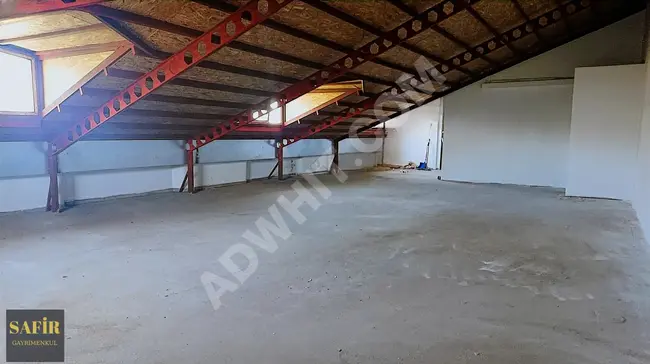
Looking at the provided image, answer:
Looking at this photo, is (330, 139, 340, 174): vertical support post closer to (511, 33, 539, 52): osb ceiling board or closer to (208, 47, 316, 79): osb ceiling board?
(511, 33, 539, 52): osb ceiling board

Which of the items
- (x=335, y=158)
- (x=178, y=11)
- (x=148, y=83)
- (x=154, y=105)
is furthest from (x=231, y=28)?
(x=335, y=158)

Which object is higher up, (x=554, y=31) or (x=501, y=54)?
(x=554, y=31)

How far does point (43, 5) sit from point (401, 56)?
15.9 ft

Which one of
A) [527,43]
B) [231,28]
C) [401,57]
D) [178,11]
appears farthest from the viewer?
[527,43]

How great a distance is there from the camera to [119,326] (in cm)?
226

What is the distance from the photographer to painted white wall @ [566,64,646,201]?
6.72 meters

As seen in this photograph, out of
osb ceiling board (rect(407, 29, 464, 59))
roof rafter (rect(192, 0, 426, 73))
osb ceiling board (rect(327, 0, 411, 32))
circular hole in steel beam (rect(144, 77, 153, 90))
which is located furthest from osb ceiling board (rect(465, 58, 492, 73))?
circular hole in steel beam (rect(144, 77, 153, 90))

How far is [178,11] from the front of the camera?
3.61 metres

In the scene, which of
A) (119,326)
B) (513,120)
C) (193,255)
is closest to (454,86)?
(513,120)

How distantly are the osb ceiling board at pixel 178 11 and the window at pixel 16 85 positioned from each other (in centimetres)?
217

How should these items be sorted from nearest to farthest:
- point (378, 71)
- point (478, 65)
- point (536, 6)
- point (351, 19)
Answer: point (351, 19), point (536, 6), point (378, 71), point (478, 65)

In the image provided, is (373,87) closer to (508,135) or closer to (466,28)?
(466,28)

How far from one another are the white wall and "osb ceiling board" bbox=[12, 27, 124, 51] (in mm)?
1452

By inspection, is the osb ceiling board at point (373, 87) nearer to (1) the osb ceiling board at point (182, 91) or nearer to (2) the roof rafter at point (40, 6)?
(1) the osb ceiling board at point (182, 91)
